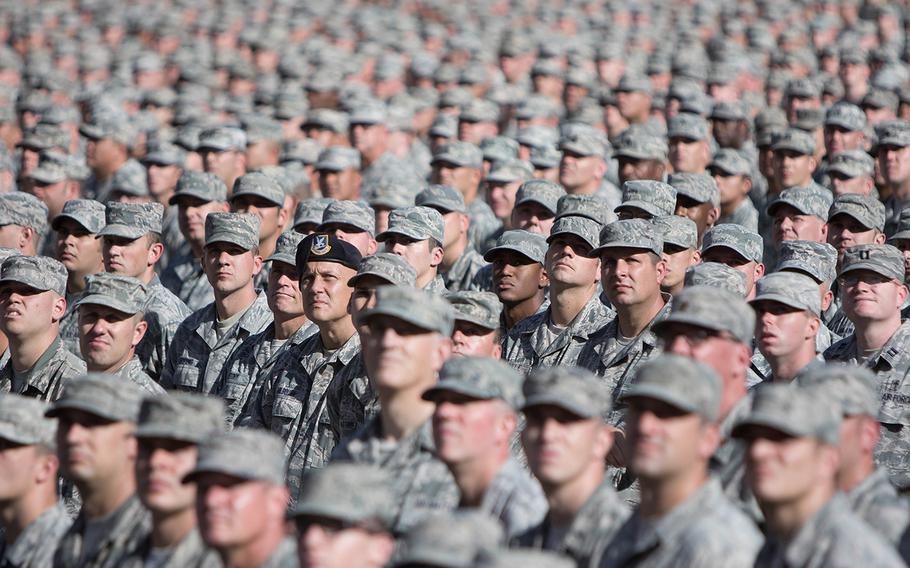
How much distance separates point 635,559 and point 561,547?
1.03 feet

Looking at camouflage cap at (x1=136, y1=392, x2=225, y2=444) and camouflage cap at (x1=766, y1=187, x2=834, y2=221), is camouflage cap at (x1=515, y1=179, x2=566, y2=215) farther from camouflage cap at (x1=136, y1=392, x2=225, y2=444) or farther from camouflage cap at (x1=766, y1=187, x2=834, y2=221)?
camouflage cap at (x1=136, y1=392, x2=225, y2=444)

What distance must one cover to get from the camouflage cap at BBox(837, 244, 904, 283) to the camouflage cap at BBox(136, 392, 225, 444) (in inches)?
157

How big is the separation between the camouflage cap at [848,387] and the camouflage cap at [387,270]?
2.72m

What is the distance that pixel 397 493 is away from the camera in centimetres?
604

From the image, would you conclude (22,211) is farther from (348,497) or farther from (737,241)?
(348,497)

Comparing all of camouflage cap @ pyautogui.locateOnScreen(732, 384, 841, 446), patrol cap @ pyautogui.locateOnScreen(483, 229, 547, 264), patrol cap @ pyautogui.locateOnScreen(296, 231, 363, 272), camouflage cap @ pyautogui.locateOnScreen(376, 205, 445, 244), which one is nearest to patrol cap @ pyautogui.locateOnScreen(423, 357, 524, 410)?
camouflage cap @ pyautogui.locateOnScreen(732, 384, 841, 446)

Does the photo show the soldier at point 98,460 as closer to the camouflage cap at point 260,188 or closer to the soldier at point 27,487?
the soldier at point 27,487

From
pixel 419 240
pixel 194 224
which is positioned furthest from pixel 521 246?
pixel 194 224

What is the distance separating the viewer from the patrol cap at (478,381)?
19.1ft

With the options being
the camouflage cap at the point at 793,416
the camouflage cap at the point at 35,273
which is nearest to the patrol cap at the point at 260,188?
the camouflage cap at the point at 35,273

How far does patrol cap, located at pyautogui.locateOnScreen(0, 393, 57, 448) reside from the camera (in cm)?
646

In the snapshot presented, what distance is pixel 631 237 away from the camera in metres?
8.76

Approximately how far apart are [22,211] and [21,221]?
0.40 ft

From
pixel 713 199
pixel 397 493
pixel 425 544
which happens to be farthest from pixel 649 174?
pixel 425 544
